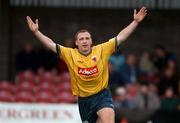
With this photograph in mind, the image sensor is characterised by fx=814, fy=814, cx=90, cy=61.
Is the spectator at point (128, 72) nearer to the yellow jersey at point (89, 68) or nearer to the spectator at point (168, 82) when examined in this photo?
the spectator at point (168, 82)

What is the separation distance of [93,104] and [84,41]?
35.2 inches

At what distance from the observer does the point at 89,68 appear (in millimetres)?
11086

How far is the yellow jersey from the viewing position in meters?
11.1

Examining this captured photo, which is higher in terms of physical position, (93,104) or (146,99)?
(93,104)

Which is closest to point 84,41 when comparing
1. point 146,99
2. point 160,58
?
point 146,99

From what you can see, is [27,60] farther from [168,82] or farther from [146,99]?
[168,82]

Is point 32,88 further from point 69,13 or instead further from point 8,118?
point 69,13

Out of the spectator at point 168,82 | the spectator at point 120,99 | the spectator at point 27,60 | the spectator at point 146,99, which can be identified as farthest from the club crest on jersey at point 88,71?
the spectator at point 27,60

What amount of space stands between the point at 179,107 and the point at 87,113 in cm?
553

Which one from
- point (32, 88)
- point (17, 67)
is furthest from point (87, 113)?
point (17, 67)

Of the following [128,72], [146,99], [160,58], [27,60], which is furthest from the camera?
[27,60]

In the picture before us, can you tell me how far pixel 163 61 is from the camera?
1898cm

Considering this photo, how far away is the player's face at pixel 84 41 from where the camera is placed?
11.0 m

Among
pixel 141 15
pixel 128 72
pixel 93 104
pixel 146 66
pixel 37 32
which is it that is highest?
pixel 141 15
